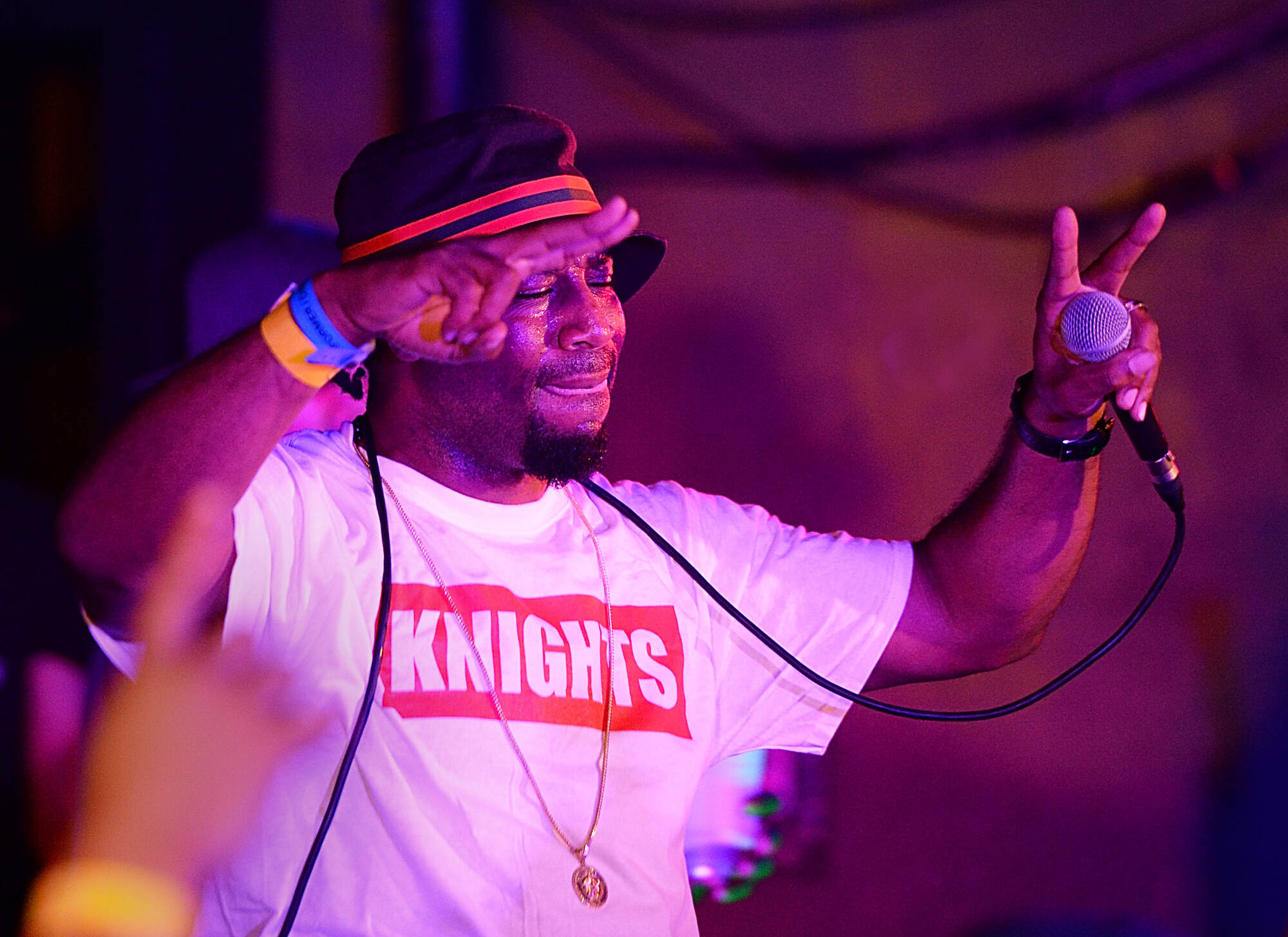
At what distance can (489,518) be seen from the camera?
1.66m

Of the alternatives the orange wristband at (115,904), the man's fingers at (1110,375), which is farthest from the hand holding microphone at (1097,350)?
the orange wristband at (115,904)

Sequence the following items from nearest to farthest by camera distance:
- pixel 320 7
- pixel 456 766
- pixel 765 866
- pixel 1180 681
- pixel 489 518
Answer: pixel 456 766
pixel 489 518
pixel 765 866
pixel 1180 681
pixel 320 7

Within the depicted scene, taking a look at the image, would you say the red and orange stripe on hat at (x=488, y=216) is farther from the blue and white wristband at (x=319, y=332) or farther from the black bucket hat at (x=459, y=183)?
the blue and white wristband at (x=319, y=332)

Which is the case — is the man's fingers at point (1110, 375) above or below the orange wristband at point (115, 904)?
above

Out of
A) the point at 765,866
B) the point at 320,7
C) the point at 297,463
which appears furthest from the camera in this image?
the point at 320,7

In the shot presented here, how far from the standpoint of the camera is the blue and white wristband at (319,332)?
118 cm

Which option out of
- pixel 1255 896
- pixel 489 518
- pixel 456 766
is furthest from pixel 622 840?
pixel 1255 896

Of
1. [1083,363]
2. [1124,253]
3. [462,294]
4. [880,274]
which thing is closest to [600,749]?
[462,294]

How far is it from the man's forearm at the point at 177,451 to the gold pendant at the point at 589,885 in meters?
0.64

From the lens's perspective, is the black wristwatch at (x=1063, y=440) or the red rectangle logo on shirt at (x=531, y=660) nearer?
the red rectangle logo on shirt at (x=531, y=660)

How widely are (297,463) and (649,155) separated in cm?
223

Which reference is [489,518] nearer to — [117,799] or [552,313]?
[552,313]

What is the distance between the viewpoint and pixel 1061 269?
5.01 feet

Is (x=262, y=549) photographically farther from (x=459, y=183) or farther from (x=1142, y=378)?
(x=1142, y=378)
